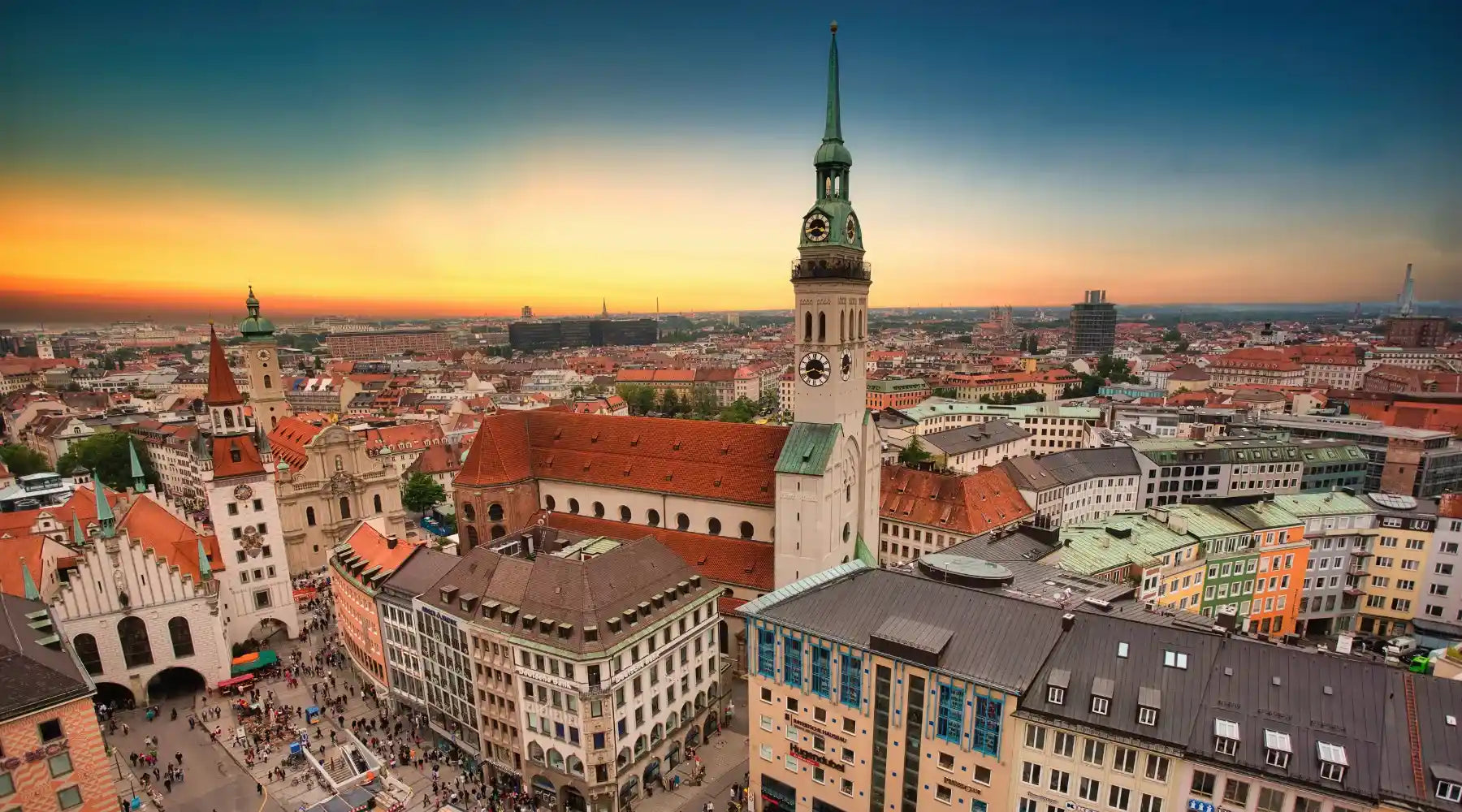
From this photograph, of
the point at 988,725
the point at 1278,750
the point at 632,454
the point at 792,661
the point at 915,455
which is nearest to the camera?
the point at 1278,750

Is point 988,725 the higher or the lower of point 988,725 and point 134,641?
the higher

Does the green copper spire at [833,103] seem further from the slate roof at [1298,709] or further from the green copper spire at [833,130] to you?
the slate roof at [1298,709]

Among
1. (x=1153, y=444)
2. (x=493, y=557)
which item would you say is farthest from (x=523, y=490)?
(x=1153, y=444)

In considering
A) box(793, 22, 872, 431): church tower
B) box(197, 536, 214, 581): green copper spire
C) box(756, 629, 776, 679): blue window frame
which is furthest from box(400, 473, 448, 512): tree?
box(756, 629, 776, 679): blue window frame

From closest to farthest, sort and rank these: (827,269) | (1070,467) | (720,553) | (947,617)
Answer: (947,617) < (827,269) < (720,553) < (1070,467)

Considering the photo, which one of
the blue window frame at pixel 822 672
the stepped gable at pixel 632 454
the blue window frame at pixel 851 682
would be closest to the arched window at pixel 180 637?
the stepped gable at pixel 632 454

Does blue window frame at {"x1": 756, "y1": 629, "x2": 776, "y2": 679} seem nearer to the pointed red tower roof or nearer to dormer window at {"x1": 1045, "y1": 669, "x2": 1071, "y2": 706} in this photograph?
dormer window at {"x1": 1045, "y1": 669, "x2": 1071, "y2": 706}

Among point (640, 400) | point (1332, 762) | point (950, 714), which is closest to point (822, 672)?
point (950, 714)

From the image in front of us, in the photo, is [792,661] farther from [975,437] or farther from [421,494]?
[975,437]
